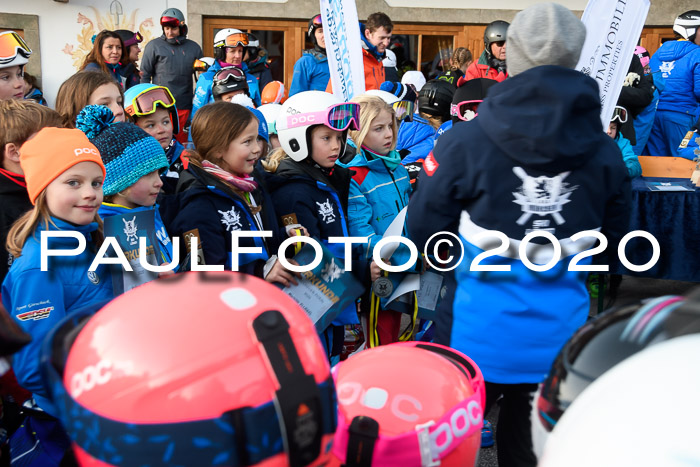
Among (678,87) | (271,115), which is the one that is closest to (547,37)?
(271,115)

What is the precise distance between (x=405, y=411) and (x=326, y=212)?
7.37 feet

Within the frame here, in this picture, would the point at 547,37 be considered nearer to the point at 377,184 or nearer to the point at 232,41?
the point at 377,184

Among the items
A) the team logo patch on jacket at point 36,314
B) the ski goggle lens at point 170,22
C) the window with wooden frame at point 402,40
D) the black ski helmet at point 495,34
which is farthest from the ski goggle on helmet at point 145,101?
the window with wooden frame at point 402,40

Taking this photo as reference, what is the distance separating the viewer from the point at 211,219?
295 centimetres

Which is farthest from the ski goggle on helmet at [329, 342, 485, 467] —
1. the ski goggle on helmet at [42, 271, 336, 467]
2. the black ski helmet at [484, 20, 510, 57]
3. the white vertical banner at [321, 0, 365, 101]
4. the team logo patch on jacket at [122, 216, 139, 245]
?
the black ski helmet at [484, 20, 510, 57]

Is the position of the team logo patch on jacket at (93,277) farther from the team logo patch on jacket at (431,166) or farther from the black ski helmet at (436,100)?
the black ski helmet at (436,100)

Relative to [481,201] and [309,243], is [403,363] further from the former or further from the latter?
[309,243]

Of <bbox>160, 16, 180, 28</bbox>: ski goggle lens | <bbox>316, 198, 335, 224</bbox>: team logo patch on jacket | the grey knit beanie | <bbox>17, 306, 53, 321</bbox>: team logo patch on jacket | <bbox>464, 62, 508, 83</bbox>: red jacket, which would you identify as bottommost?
<bbox>17, 306, 53, 321</bbox>: team logo patch on jacket

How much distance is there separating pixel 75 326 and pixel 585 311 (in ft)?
5.66

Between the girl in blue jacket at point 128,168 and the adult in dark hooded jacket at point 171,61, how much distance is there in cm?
564

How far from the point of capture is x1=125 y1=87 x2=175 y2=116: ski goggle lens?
3914mm

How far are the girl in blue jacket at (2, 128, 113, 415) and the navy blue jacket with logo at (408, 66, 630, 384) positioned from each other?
3.81 ft

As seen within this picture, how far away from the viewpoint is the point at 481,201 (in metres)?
2.09

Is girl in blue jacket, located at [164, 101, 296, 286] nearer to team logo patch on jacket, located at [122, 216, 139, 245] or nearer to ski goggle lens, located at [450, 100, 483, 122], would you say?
team logo patch on jacket, located at [122, 216, 139, 245]
